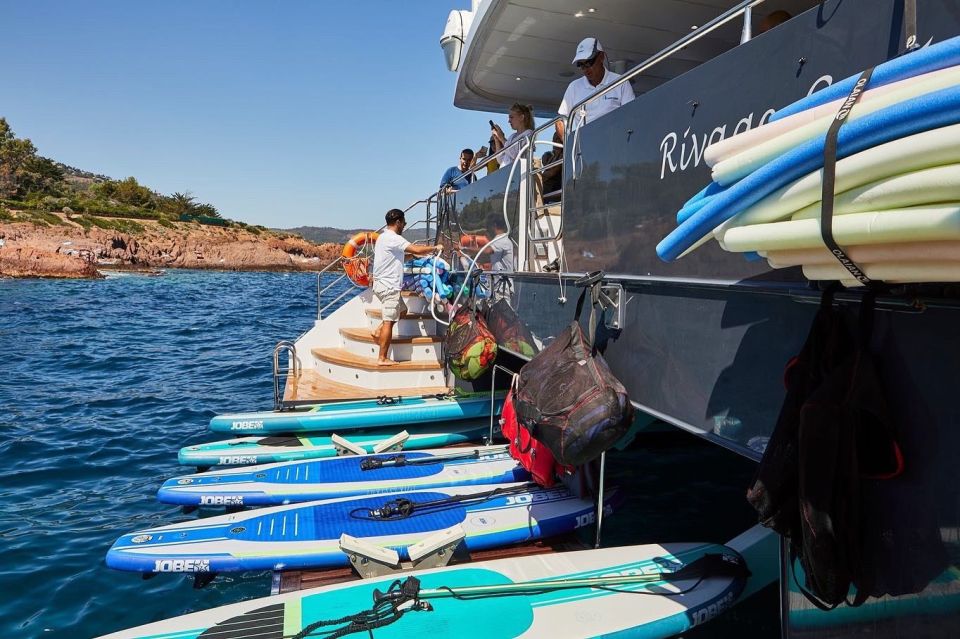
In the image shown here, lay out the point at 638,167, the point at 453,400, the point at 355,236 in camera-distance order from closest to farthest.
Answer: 1. the point at 638,167
2. the point at 453,400
3. the point at 355,236

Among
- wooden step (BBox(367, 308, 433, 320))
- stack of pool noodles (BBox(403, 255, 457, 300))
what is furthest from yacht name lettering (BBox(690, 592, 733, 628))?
wooden step (BBox(367, 308, 433, 320))

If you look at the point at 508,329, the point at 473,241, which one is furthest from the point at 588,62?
the point at 473,241

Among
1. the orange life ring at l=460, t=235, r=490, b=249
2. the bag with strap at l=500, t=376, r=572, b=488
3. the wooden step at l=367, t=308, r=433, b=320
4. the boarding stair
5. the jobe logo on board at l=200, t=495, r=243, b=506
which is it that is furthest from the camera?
the wooden step at l=367, t=308, r=433, b=320

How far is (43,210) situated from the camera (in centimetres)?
5562

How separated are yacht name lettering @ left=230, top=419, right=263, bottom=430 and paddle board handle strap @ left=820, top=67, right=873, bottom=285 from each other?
623 cm

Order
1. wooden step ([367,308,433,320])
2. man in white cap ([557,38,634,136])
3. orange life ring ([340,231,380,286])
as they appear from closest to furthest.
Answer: man in white cap ([557,38,634,136]) < wooden step ([367,308,433,320]) < orange life ring ([340,231,380,286])

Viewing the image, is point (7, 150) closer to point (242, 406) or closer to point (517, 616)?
→ point (242, 406)

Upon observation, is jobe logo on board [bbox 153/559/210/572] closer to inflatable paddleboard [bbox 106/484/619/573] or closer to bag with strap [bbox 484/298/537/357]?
inflatable paddleboard [bbox 106/484/619/573]

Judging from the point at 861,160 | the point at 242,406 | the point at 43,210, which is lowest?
the point at 242,406

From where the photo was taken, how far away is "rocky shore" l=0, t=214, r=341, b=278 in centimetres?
4381

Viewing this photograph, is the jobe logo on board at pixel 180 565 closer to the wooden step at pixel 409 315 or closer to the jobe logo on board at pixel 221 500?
the jobe logo on board at pixel 221 500

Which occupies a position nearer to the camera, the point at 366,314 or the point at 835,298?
the point at 835,298

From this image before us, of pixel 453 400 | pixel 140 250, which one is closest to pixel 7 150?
pixel 140 250

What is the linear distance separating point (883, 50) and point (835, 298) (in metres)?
0.87
